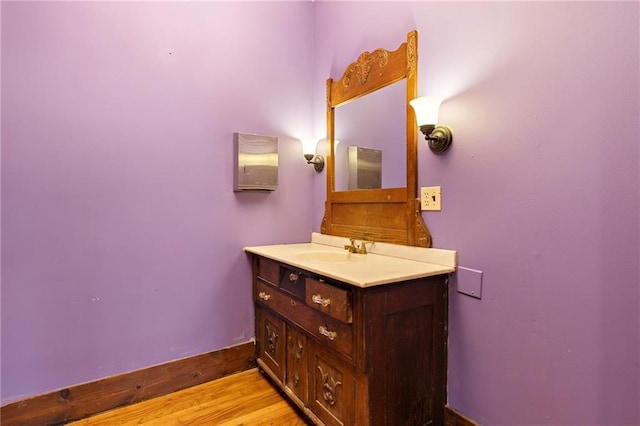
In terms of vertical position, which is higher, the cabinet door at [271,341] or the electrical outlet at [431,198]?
the electrical outlet at [431,198]

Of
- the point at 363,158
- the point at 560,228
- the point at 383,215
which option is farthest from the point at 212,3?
the point at 560,228

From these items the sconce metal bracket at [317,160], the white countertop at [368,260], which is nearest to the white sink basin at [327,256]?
the white countertop at [368,260]

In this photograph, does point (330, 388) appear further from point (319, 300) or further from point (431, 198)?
point (431, 198)

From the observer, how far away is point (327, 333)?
4.64 feet

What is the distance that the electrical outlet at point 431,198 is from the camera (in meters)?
1.56

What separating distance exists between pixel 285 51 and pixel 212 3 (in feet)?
1.76

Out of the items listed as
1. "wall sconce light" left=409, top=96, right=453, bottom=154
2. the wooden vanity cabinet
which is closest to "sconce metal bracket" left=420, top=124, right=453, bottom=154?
"wall sconce light" left=409, top=96, right=453, bottom=154

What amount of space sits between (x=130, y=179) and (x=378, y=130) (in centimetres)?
141

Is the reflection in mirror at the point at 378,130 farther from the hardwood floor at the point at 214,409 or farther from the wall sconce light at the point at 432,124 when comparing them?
the hardwood floor at the point at 214,409

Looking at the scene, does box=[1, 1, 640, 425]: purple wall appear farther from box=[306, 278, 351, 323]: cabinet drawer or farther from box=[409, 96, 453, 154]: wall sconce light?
box=[306, 278, 351, 323]: cabinet drawer

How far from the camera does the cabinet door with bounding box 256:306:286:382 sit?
1833 mm

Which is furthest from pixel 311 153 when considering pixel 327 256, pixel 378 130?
pixel 327 256

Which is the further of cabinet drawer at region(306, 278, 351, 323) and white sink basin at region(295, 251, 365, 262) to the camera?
white sink basin at region(295, 251, 365, 262)

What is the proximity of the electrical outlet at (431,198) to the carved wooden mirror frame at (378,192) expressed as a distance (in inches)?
1.4
